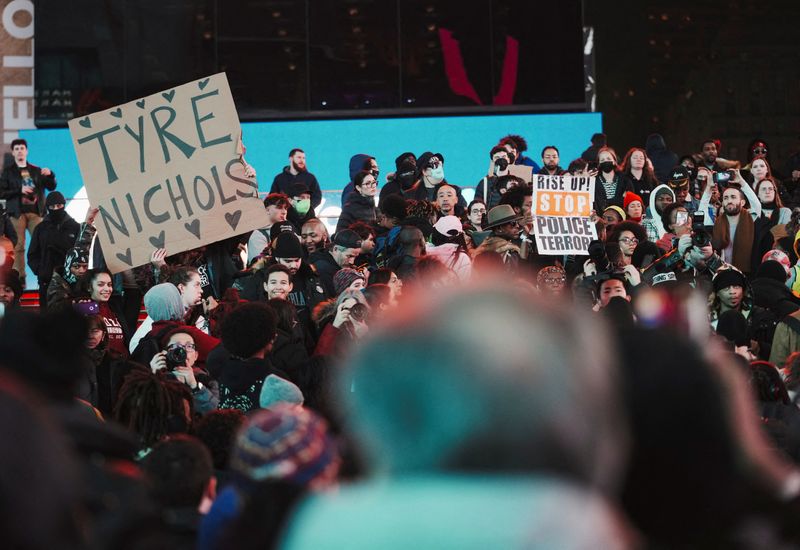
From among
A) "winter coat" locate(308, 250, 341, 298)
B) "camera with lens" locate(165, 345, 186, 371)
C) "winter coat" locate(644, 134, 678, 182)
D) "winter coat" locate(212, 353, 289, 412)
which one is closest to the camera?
"winter coat" locate(212, 353, 289, 412)

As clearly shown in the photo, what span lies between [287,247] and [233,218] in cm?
95

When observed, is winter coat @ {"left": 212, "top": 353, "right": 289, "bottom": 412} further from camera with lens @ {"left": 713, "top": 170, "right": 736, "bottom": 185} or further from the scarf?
camera with lens @ {"left": 713, "top": 170, "right": 736, "bottom": 185}

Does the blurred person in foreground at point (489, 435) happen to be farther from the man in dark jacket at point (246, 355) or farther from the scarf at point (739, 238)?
the scarf at point (739, 238)

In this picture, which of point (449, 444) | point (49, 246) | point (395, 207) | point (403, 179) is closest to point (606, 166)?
point (403, 179)

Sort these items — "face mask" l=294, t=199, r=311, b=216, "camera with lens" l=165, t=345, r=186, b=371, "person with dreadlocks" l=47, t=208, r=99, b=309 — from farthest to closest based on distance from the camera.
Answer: "face mask" l=294, t=199, r=311, b=216
"person with dreadlocks" l=47, t=208, r=99, b=309
"camera with lens" l=165, t=345, r=186, b=371

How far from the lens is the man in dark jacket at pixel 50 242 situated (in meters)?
12.5

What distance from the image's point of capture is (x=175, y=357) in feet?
23.3

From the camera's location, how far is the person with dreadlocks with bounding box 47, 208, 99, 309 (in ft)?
33.8

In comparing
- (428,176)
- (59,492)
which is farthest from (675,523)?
(428,176)

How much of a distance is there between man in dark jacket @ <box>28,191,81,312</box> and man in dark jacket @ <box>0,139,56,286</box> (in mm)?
1302

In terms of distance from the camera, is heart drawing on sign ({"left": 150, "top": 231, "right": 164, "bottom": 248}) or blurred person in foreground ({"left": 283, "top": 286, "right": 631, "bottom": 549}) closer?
blurred person in foreground ({"left": 283, "top": 286, "right": 631, "bottom": 549})

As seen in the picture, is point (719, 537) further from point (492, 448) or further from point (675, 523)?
point (492, 448)

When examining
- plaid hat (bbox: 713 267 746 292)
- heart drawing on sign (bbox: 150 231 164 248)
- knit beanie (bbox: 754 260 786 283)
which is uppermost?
heart drawing on sign (bbox: 150 231 164 248)

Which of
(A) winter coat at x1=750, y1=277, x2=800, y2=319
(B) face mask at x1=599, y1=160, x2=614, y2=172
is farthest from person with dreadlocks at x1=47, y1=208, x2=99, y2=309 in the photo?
(B) face mask at x1=599, y1=160, x2=614, y2=172
